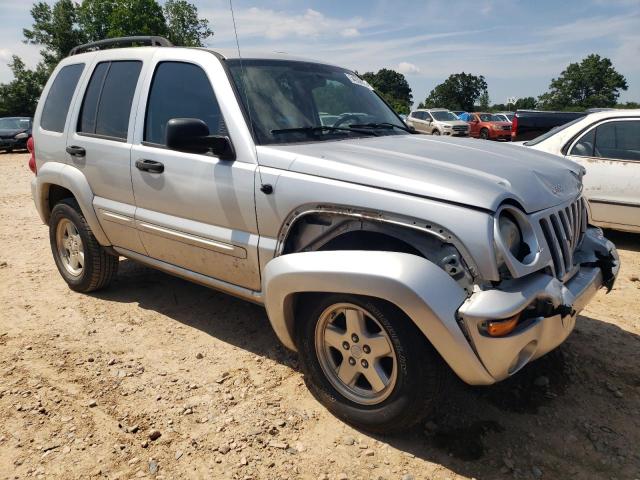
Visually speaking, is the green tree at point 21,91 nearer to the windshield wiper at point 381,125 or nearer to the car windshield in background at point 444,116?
the car windshield in background at point 444,116

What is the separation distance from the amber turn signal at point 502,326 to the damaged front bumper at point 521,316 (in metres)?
0.01

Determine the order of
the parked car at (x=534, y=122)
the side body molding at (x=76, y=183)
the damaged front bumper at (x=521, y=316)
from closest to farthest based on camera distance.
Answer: the damaged front bumper at (x=521, y=316) < the side body molding at (x=76, y=183) < the parked car at (x=534, y=122)

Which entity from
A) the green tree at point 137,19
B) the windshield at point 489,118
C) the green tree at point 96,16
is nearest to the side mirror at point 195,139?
the windshield at point 489,118

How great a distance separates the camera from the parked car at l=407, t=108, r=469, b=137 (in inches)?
940

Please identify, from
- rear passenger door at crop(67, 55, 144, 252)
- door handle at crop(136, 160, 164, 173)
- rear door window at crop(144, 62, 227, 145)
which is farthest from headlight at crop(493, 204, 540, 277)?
rear passenger door at crop(67, 55, 144, 252)

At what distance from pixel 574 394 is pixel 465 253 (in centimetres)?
142

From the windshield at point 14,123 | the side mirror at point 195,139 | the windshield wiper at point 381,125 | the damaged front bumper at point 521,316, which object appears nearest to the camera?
the damaged front bumper at point 521,316

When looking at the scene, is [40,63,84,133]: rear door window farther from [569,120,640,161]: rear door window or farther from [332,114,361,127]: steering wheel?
[569,120,640,161]: rear door window

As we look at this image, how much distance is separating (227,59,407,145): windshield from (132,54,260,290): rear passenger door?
15 centimetres

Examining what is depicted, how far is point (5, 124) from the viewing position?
71.2ft

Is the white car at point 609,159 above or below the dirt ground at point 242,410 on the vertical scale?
above

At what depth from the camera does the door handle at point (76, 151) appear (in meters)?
3.90

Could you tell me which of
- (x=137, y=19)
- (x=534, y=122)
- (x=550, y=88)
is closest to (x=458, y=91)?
(x=550, y=88)

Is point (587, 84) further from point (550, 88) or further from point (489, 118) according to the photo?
point (489, 118)
